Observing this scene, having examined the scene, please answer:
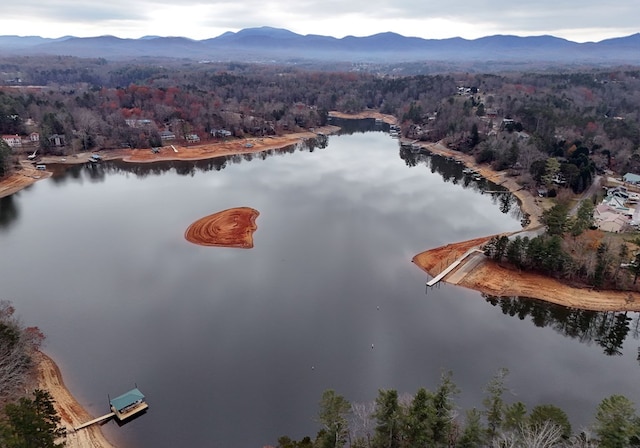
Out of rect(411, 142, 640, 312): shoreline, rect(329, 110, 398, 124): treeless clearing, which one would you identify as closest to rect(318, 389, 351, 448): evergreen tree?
rect(411, 142, 640, 312): shoreline

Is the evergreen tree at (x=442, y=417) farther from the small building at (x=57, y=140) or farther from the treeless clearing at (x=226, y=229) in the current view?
the small building at (x=57, y=140)

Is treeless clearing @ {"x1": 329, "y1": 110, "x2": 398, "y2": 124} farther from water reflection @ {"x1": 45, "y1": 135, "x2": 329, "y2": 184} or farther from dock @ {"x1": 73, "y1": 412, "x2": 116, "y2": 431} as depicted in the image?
dock @ {"x1": 73, "y1": 412, "x2": 116, "y2": 431}

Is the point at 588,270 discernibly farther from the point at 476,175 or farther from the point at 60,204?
the point at 60,204

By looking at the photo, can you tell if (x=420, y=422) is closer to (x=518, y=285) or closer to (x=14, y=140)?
(x=518, y=285)

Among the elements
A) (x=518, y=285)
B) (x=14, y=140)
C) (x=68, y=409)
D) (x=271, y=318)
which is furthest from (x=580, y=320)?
(x=14, y=140)

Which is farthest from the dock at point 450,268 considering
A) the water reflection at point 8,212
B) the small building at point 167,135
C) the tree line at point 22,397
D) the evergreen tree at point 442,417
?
the small building at point 167,135

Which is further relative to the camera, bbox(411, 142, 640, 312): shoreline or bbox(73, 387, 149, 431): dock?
bbox(411, 142, 640, 312): shoreline

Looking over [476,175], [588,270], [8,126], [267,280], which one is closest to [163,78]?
[8,126]
